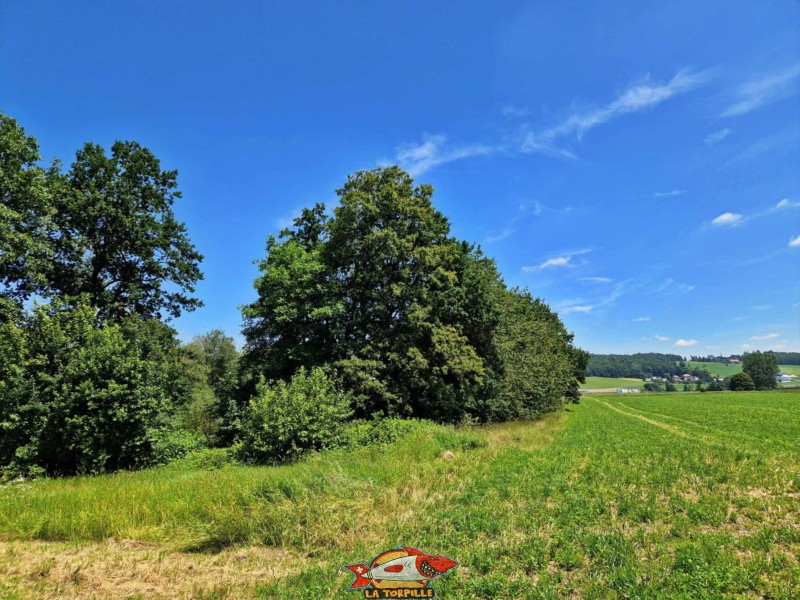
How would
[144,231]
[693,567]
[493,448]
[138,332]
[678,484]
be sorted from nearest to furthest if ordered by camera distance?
[693,567], [678,484], [493,448], [138,332], [144,231]

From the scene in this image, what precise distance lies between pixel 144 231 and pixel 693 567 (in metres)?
29.7

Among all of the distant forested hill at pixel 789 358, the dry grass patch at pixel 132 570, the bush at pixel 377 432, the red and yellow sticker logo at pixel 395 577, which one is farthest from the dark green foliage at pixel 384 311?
the distant forested hill at pixel 789 358

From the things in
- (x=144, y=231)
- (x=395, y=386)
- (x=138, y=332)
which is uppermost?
(x=144, y=231)

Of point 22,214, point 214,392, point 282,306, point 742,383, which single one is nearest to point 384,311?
point 282,306

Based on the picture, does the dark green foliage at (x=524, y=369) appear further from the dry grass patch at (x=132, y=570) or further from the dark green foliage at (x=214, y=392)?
the dry grass patch at (x=132, y=570)

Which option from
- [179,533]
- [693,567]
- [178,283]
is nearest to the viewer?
[693,567]

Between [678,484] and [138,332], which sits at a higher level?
[138,332]

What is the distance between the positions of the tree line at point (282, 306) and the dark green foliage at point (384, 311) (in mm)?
106

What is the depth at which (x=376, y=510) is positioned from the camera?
8328mm

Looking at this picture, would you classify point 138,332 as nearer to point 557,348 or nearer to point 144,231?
point 144,231

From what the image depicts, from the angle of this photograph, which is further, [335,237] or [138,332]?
[335,237]

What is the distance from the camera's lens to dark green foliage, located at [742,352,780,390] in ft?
368

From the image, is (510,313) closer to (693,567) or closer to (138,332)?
(138,332)

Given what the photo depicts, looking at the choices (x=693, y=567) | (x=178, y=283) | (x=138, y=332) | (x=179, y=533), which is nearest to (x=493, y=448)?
(x=693, y=567)
